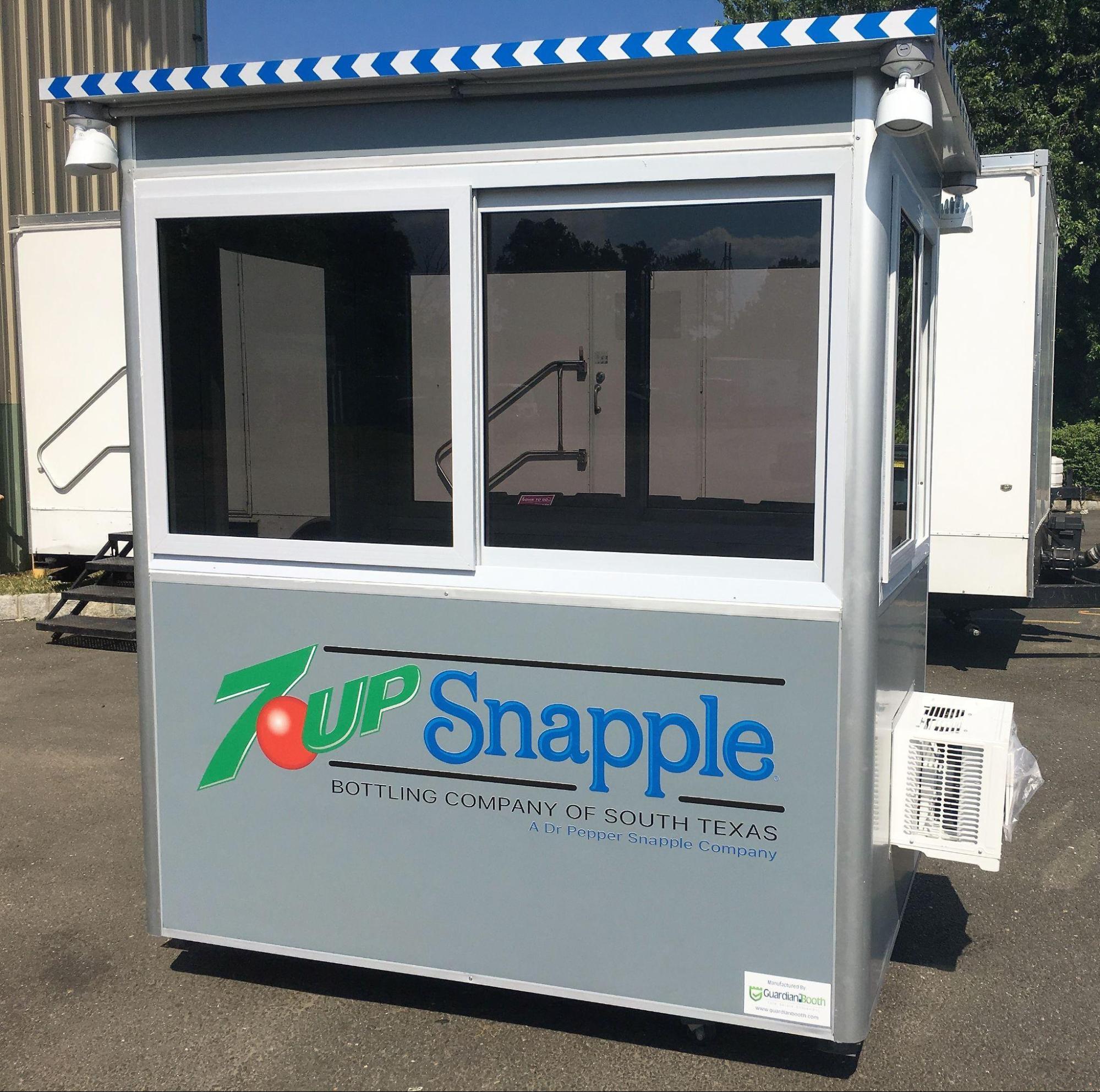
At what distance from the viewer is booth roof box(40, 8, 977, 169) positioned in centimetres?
242

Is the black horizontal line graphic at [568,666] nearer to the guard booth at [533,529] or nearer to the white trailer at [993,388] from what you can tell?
the guard booth at [533,529]

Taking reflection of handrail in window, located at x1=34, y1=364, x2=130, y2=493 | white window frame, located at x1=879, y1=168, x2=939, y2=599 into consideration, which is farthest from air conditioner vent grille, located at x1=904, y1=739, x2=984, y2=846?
reflection of handrail in window, located at x1=34, y1=364, x2=130, y2=493

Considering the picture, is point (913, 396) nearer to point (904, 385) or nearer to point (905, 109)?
point (904, 385)

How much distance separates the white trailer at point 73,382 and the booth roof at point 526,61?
18.7ft

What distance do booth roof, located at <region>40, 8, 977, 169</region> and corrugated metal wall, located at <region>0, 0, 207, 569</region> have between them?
23.6ft

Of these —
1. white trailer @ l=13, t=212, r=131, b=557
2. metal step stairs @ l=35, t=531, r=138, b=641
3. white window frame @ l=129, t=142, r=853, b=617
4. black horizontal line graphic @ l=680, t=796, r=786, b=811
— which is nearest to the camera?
white window frame @ l=129, t=142, r=853, b=617

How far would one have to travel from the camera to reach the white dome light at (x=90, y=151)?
9.75 ft

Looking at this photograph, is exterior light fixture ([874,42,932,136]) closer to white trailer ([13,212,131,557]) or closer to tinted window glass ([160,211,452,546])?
tinted window glass ([160,211,452,546])

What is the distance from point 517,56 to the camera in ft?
8.70

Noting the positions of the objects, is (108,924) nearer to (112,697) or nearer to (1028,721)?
(112,697)

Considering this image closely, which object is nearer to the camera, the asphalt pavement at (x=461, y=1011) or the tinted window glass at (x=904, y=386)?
the asphalt pavement at (x=461, y=1011)

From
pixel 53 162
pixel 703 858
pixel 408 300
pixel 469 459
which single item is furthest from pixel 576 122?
pixel 53 162

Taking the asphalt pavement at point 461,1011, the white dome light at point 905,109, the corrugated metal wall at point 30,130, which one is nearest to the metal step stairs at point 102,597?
the corrugated metal wall at point 30,130

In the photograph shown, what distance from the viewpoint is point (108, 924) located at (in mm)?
3744
